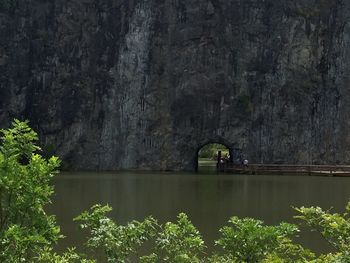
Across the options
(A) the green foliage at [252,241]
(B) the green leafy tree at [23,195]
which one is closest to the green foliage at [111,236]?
(B) the green leafy tree at [23,195]

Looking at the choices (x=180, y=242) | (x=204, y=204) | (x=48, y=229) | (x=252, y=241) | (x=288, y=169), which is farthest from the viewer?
(x=288, y=169)

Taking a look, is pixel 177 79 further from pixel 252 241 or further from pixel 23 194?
pixel 23 194

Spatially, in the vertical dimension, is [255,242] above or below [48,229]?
below

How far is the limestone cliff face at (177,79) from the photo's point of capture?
48.7 metres

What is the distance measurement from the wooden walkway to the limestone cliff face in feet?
11.7

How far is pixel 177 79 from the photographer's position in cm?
5019

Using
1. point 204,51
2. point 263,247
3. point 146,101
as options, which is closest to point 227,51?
point 204,51

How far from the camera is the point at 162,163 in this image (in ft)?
160

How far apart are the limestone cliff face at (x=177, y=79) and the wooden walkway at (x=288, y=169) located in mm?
3580

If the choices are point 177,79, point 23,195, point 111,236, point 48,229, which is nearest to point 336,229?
point 111,236

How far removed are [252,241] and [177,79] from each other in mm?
43941

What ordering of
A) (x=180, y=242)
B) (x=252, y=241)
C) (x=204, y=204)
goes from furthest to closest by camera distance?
(x=204, y=204)
(x=180, y=242)
(x=252, y=241)

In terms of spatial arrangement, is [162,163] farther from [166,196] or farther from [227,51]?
[166,196]

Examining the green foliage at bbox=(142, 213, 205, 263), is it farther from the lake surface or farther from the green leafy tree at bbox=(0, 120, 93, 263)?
the lake surface
